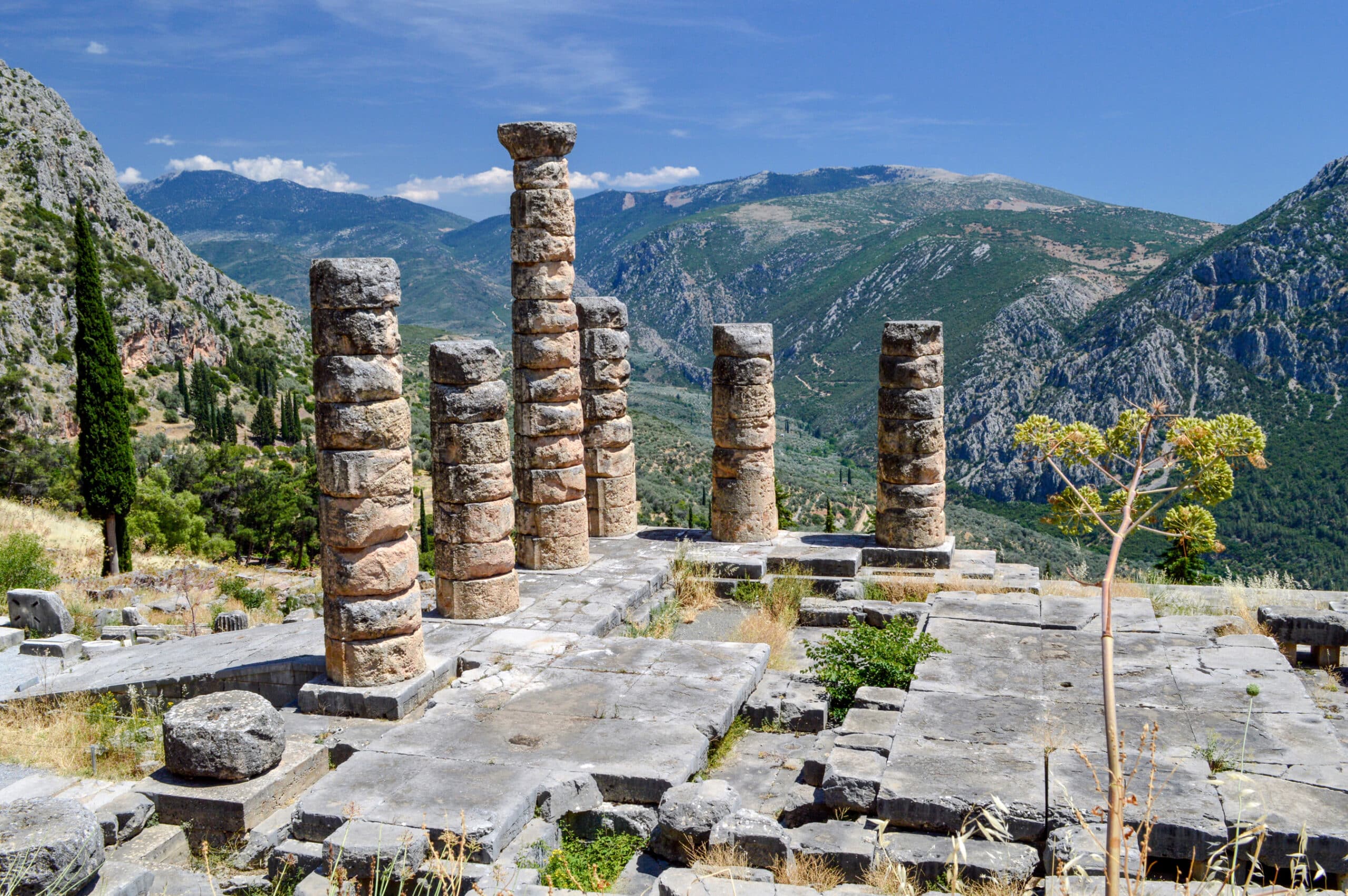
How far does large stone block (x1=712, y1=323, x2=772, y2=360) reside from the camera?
47.4ft

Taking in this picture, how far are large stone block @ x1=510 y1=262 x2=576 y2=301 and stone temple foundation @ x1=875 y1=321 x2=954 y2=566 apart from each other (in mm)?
4437

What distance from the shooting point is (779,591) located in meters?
12.9

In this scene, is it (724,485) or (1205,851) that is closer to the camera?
(1205,851)

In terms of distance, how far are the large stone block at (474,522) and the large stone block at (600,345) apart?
13.9ft

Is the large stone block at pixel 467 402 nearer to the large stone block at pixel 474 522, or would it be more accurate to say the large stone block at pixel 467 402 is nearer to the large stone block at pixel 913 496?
the large stone block at pixel 474 522

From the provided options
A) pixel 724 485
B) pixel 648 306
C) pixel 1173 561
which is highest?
pixel 648 306

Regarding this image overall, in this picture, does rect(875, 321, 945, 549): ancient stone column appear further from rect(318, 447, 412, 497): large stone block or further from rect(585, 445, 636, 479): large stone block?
rect(318, 447, 412, 497): large stone block

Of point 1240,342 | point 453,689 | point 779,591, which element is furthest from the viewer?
point 1240,342

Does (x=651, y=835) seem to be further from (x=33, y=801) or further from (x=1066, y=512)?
→ (x=33, y=801)

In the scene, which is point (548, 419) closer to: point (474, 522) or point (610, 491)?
point (474, 522)

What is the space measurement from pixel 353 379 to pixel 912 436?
26.3 ft

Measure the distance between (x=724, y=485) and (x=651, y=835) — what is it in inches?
340

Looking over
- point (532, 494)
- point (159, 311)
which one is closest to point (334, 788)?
point (532, 494)

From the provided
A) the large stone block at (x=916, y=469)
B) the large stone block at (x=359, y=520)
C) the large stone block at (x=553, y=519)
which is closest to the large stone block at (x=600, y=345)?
the large stone block at (x=553, y=519)
